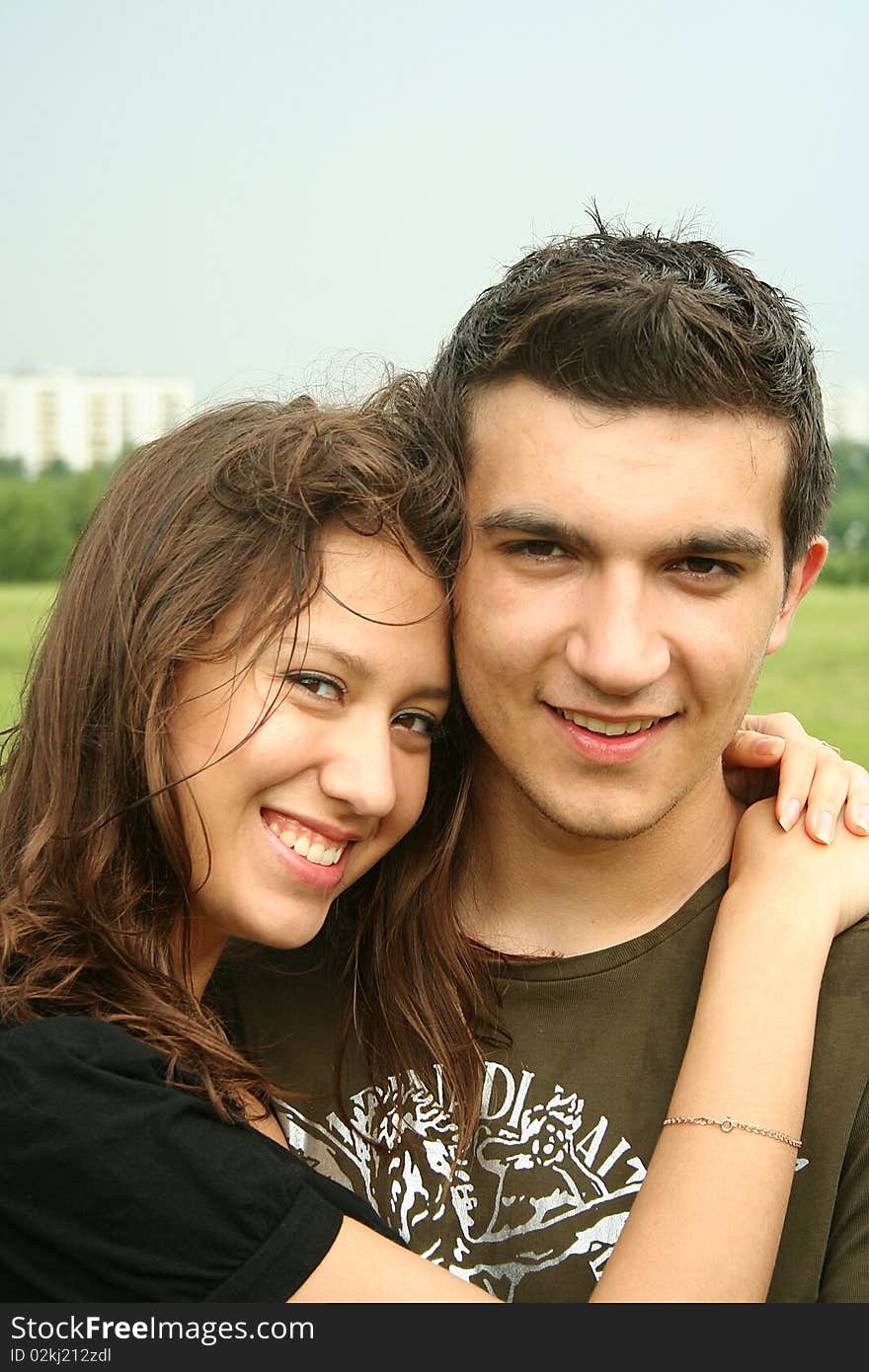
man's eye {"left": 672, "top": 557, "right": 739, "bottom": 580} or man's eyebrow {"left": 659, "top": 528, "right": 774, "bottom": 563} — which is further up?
man's eyebrow {"left": 659, "top": 528, "right": 774, "bottom": 563}

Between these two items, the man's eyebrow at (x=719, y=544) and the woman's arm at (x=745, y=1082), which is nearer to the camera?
the woman's arm at (x=745, y=1082)

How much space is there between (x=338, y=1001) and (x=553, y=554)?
2.76 feet

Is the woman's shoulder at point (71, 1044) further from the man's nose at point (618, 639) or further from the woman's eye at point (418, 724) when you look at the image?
the man's nose at point (618, 639)

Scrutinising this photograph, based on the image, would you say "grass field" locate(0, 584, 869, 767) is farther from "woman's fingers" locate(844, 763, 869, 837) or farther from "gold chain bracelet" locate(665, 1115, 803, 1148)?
"gold chain bracelet" locate(665, 1115, 803, 1148)

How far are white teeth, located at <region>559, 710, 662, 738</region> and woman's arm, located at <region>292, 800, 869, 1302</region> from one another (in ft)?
0.95

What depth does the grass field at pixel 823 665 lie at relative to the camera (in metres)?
13.7

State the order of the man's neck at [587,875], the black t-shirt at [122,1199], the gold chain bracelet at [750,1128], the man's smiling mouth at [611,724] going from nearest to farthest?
the black t-shirt at [122,1199]
the gold chain bracelet at [750,1128]
the man's smiling mouth at [611,724]
the man's neck at [587,875]

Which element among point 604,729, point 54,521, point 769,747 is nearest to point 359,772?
point 604,729

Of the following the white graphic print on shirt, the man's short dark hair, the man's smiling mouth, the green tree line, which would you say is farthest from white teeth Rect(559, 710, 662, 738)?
the green tree line

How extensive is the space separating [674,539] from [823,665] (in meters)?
14.4

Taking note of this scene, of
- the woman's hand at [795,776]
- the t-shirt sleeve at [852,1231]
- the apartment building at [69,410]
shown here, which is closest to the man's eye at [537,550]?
the woman's hand at [795,776]

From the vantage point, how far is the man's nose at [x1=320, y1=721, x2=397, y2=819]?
2.09 meters

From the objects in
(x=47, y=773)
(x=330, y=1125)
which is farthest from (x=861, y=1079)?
(x=47, y=773)

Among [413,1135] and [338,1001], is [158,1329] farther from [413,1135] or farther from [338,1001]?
[338,1001]
